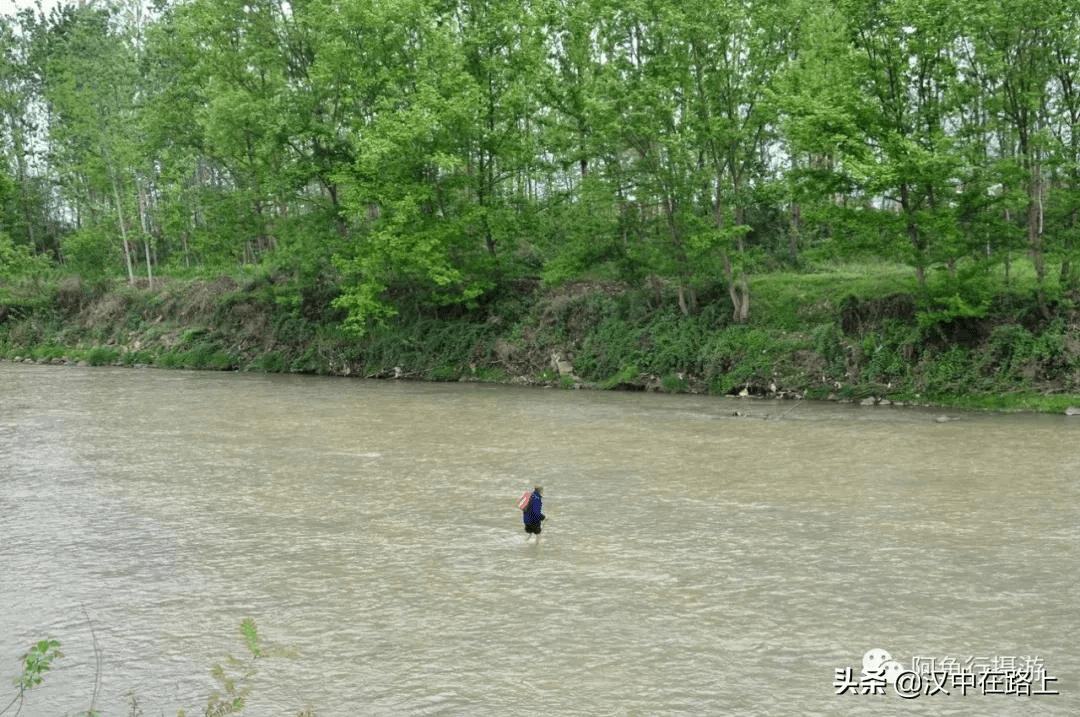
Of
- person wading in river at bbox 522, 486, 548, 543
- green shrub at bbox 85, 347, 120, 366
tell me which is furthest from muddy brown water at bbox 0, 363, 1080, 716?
green shrub at bbox 85, 347, 120, 366

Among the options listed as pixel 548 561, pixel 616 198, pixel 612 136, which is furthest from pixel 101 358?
pixel 548 561

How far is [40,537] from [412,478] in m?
7.16

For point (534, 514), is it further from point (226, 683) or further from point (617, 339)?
point (617, 339)

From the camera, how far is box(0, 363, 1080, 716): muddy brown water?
33.8ft

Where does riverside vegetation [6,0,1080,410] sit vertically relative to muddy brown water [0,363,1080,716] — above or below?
above

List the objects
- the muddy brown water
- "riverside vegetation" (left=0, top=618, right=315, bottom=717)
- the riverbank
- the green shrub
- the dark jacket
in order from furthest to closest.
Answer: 1. the green shrub
2. the riverbank
3. the dark jacket
4. the muddy brown water
5. "riverside vegetation" (left=0, top=618, right=315, bottom=717)

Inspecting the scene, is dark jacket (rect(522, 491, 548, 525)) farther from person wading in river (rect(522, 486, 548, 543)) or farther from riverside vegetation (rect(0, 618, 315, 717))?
riverside vegetation (rect(0, 618, 315, 717))

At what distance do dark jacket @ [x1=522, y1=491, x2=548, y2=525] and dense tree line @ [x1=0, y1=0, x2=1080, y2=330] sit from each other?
1687cm

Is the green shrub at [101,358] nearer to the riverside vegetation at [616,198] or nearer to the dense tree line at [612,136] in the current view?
the riverside vegetation at [616,198]

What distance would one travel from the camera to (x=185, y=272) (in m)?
56.0

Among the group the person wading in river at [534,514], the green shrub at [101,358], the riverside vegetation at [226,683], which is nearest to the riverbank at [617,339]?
the green shrub at [101,358]

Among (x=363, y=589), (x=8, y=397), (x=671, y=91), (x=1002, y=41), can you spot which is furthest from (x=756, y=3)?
(x=8, y=397)

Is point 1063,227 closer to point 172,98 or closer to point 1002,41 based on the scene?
point 1002,41

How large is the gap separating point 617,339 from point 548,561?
20839 mm
